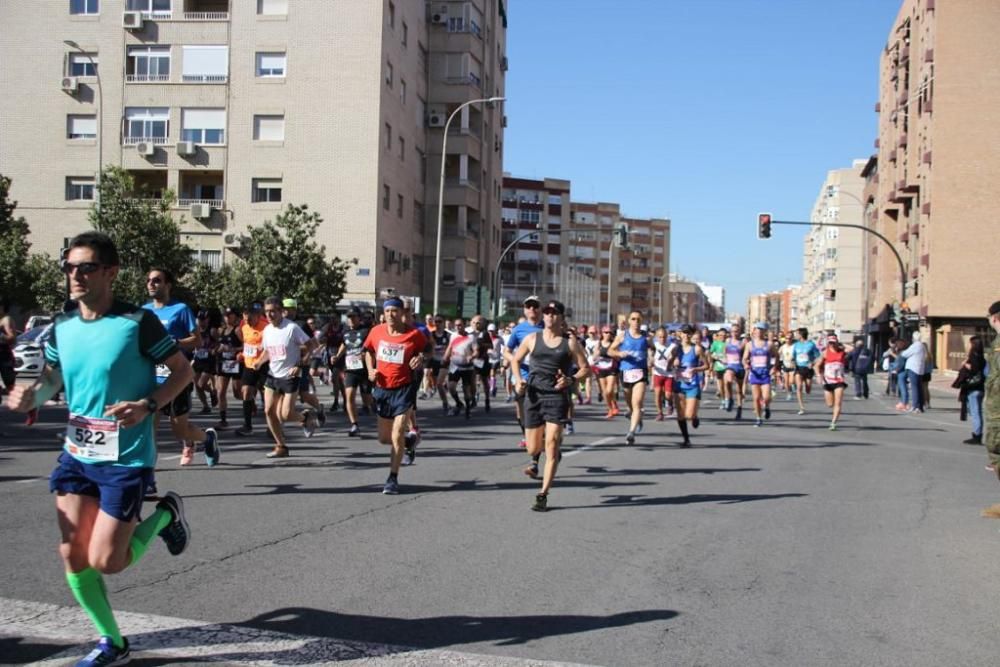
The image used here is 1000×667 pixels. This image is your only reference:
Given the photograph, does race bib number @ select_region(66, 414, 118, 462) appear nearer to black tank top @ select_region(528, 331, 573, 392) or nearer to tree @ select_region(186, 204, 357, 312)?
black tank top @ select_region(528, 331, 573, 392)

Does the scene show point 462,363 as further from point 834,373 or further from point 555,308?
point 555,308

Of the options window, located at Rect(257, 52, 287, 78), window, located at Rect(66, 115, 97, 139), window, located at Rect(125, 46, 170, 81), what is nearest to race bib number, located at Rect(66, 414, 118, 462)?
window, located at Rect(257, 52, 287, 78)

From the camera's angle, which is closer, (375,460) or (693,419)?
(375,460)

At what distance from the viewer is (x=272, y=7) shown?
1756 inches

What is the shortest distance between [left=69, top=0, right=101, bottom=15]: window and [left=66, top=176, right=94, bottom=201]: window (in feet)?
24.1

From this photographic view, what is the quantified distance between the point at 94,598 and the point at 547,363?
5817mm

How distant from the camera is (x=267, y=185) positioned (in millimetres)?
44938

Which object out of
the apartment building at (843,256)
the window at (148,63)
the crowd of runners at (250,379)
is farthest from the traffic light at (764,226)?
the apartment building at (843,256)

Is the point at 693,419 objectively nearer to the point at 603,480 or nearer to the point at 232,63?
the point at 603,480

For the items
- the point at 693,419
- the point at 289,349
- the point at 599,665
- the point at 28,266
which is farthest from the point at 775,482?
the point at 28,266

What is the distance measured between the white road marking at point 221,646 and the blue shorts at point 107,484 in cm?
72

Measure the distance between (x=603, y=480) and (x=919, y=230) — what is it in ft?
171

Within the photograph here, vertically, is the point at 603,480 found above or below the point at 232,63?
below

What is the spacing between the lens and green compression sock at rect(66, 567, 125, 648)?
430 cm
